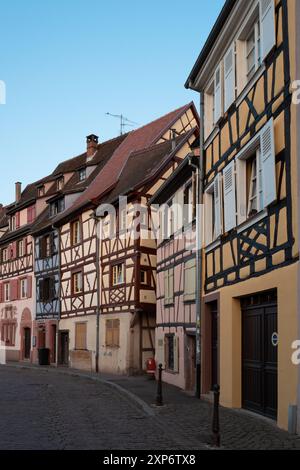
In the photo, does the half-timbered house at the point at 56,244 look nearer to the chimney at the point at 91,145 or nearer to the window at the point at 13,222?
the chimney at the point at 91,145

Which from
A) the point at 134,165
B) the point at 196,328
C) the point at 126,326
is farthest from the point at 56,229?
the point at 196,328

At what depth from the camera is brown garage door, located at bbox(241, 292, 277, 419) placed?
1149 centimetres

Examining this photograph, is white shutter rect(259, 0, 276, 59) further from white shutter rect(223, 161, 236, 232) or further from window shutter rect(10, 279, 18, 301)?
window shutter rect(10, 279, 18, 301)

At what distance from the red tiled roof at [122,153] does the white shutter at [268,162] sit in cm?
1924

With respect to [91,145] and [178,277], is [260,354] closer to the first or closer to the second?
[178,277]

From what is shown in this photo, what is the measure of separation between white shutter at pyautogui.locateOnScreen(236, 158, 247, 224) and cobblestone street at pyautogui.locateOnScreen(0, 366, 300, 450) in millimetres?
3887

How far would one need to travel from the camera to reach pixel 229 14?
525 inches

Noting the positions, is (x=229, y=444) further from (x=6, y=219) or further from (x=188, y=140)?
(x=6, y=219)

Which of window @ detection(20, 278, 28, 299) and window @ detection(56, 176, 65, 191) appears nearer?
window @ detection(56, 176, 65, 191)

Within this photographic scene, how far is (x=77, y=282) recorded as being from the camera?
33312mm

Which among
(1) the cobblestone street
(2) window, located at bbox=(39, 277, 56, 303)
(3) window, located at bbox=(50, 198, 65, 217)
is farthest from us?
(3) window, located at bbox=(50, 198, 65, 217)

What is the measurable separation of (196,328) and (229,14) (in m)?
7.87

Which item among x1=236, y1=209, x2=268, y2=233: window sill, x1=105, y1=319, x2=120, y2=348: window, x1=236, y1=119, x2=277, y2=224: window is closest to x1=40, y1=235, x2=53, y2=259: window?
x1=105, y1=319, x2=120, y2=348: window

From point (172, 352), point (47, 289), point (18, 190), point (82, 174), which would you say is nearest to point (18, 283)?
point (47, 289)
